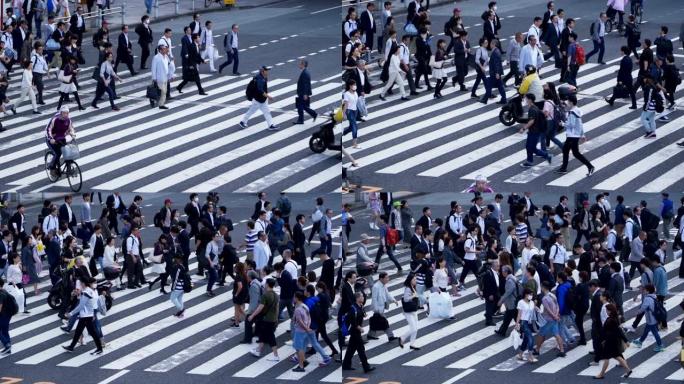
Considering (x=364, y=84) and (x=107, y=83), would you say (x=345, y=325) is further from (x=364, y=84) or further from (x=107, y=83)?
(x=107, y=83)

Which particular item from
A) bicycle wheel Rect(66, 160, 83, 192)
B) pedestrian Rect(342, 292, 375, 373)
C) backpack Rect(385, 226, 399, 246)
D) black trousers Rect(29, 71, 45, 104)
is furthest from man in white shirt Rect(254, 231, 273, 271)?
black trousers Rect(29, 71, 45, 104)

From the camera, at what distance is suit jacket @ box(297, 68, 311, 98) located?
25.8 meters

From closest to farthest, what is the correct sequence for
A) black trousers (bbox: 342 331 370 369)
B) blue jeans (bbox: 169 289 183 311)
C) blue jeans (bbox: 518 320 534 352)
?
1. black trousers (bbox: 342 331 370 369)
2. blue jeans (bbox: 518 320 534 352)
3. blue jeans (bbox: 169 289 183 311)

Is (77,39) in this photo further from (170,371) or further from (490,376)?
(490,376)

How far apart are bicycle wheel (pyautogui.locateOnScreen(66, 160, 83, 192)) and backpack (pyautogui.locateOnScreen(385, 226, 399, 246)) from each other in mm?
5442

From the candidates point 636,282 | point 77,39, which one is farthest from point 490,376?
point 77,39

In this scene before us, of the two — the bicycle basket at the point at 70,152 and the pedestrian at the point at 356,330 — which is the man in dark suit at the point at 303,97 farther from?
the pedestrian at the point at 356,330

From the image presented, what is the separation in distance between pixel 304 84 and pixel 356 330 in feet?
22.4

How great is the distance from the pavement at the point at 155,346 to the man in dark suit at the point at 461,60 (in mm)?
4333

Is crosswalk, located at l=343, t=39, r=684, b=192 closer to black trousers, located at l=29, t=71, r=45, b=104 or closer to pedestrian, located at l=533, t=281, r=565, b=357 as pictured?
pedestrian, located at l=533, t=281, r=565, b=357

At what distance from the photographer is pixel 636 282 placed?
2673 cm

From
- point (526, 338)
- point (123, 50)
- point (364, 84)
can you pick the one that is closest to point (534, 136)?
point (364, 84)

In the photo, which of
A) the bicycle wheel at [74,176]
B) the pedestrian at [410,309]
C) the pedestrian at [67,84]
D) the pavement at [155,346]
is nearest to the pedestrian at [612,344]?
the pedestrian at [410,309]

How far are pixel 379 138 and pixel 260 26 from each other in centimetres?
920
